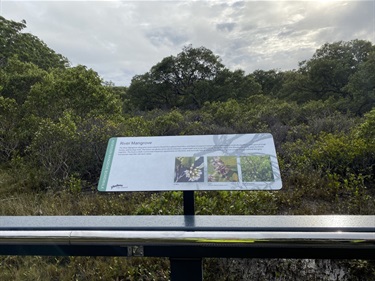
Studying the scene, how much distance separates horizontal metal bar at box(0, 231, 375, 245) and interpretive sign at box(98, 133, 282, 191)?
350 mm

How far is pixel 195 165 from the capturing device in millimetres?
1956

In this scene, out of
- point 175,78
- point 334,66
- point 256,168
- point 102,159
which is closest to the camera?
point 256,168

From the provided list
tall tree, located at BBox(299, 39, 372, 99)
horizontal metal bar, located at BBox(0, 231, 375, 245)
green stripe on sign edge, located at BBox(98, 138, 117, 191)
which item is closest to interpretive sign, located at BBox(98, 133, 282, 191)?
green stripe on sign edge, located at BBox(98, 138, 117, 191)

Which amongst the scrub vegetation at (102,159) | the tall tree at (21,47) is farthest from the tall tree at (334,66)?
the tall tree at (21,47)

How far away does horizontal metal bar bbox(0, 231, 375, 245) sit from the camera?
147 cm

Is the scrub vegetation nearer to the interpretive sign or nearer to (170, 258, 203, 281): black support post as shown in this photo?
the interpretive sign

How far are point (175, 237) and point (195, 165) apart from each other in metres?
0.54

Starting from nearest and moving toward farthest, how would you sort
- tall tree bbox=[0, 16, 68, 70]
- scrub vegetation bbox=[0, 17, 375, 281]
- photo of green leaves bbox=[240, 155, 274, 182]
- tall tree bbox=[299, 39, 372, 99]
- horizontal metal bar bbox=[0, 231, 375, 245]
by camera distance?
1. horizontal metal bar bbox=[0, 231, 375, 245]
2. photo of green leaves bbox=[240, 155, 274, 182]
3. scrub vegetation bbox=[0, 17, 375, 281]
4. tall tree bbox=[299, 39, 372, 99]
5. tall tree bbox=[0, 16, 68, 70]

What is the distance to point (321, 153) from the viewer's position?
467 centimetres

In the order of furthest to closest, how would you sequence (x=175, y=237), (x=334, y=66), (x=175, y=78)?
(x=175, y=78) → (x=334, y=66) → (x=175, y=237)

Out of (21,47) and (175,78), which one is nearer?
(21,47)

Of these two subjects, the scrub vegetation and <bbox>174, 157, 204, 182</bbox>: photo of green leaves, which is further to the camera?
the scrub vegetation

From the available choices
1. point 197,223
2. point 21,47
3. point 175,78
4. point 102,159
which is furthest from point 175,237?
point 175,78

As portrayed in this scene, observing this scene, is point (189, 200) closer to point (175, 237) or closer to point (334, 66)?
point (175, 237)
